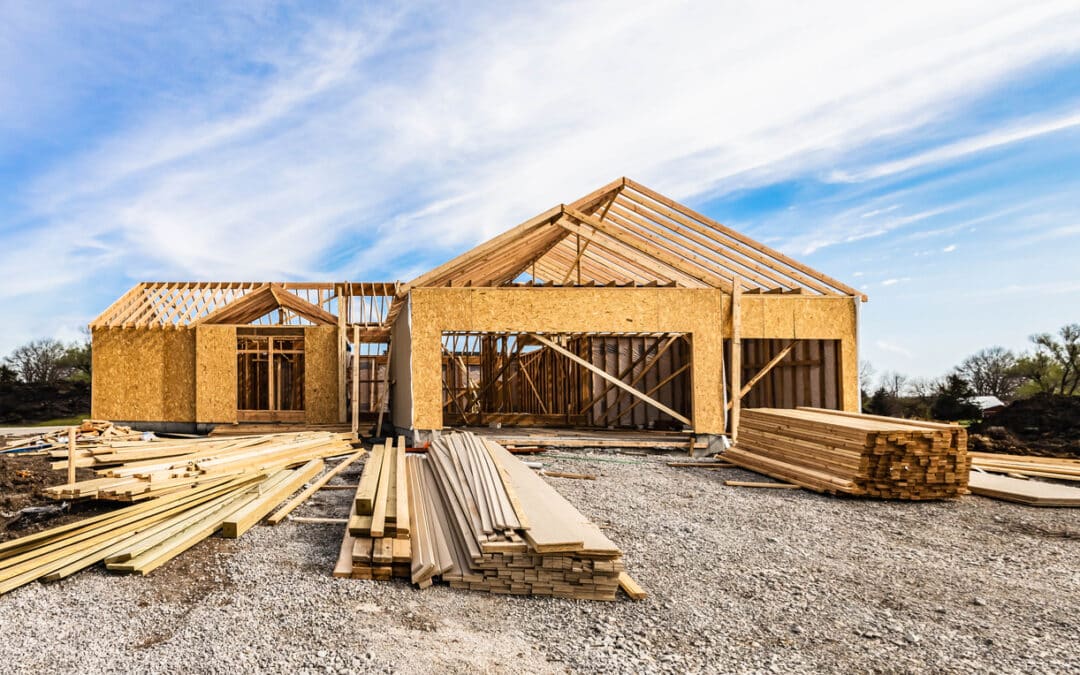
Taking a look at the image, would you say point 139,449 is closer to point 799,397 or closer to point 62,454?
point 62,454

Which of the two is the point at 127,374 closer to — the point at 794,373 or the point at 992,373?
the point at 794,373

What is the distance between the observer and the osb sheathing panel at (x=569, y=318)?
12375 mm

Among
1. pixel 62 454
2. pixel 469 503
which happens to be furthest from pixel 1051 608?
pixel 62 454

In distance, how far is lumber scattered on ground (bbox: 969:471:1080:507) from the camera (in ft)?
27.1

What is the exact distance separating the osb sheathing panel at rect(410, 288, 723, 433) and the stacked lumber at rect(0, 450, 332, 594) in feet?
14.2

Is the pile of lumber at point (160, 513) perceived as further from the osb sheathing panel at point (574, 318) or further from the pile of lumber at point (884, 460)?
the pile of lumber at point (884, 460)

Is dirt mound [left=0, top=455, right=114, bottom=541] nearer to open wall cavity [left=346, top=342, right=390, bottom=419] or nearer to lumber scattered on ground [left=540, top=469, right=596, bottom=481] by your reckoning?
lumber scattered on ground [left=540, top=469, right=596, bottom=481]

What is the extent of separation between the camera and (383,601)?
Result: 4.66m

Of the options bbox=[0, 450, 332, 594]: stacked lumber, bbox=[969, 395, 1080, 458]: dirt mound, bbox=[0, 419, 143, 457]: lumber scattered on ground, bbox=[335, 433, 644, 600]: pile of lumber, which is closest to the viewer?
bbox=[335, 433, 644, 600]: pile of lumber

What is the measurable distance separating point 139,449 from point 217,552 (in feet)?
19.8

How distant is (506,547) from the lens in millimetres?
4820

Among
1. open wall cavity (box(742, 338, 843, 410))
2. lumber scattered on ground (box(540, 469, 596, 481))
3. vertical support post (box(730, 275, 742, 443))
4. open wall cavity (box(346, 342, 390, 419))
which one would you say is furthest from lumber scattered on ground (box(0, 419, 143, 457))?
open wall cavity (box(742, 338, 843, 410))

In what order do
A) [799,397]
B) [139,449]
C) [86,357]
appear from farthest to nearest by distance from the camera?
[86,357] < [799,397] < [139,449]

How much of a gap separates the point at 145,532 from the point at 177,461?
3023 millimetres
